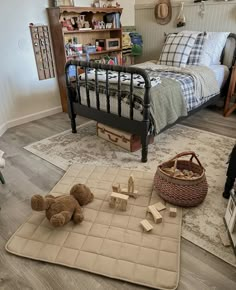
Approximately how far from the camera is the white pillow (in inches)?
123

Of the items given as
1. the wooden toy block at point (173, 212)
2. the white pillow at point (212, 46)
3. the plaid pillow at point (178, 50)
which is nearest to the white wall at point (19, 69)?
the plaid pillow at point (178, 50)

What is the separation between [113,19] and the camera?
3.51 meters

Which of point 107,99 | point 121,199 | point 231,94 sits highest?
point 107,99

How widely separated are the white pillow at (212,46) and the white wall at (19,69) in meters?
2.10

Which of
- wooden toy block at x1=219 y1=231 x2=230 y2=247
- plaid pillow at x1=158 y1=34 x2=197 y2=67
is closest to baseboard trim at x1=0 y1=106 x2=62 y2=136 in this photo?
plaid pillow at x1=158 y1=34 x2=197 y2=67

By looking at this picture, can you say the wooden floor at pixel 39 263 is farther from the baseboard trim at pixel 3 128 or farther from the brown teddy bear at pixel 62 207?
the baseboard trim at pixel 3 128

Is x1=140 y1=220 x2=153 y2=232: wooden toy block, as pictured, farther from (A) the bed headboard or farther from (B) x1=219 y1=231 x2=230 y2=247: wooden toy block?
(A) the bed headboard

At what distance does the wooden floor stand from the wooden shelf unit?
1.25 metres

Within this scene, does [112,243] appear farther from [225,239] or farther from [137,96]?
[137,96]

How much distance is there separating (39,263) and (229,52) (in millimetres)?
3369

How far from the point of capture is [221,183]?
6.12ft


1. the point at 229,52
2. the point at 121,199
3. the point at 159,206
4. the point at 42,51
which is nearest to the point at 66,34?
the point at 42,51

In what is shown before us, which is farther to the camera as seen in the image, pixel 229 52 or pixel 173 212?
pixel 229 52

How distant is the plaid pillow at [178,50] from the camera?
3096mm
